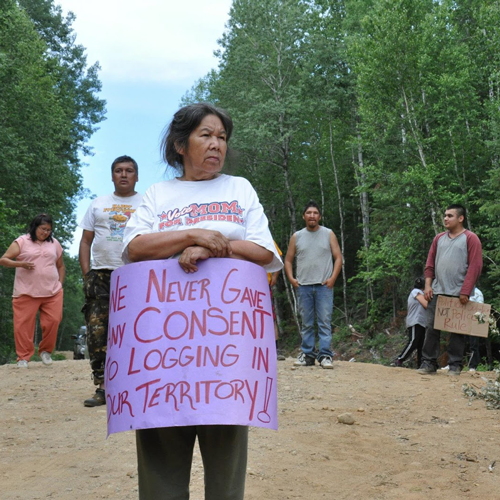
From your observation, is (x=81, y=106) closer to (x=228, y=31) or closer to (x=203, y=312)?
(x=228, y=31)

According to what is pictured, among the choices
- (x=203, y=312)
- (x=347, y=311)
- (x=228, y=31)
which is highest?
(x=228, y=31)

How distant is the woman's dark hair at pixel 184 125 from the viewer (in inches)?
114

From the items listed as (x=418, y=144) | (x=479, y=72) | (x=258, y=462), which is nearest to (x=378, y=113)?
(x=418, y=144)

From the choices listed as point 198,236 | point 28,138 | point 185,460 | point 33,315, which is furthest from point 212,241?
point 28,138

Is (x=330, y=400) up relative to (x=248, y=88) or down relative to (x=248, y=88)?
down

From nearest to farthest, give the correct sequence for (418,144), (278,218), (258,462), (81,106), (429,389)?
1. (258,462)
2. (429,389)
3. (418,144)
4. (278,218)
5. (81,106)

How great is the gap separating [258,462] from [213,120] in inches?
107

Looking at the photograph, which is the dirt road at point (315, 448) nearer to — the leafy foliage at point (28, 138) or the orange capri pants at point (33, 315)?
the orange capri pants at point (33, 315)

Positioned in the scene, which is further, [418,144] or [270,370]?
[418,144]

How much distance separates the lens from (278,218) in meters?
38.8

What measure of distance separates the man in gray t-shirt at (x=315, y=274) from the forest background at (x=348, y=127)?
7522 millimetres

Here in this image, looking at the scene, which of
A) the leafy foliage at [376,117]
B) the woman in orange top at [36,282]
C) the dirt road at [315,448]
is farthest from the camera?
the leafy foliage at [376,117]

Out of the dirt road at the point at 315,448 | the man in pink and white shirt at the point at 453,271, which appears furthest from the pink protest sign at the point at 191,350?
the man in pink and white shirt at the point at 453,271

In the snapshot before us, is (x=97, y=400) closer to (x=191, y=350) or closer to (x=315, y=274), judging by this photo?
(x=315, y=274)
